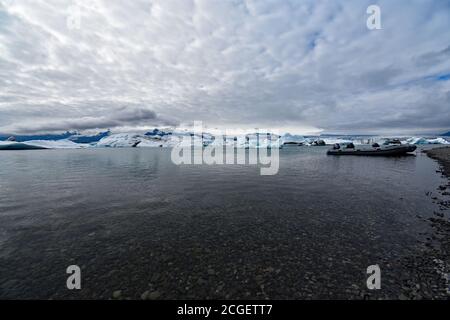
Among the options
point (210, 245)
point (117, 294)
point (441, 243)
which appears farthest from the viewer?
point (210, 245)

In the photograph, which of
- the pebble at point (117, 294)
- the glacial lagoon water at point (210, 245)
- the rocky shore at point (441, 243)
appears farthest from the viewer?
the rocky shore at point (441, 243)

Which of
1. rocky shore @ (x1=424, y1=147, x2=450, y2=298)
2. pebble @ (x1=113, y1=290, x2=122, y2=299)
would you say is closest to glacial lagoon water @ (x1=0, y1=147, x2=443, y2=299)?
pebble @ (x1=113, y1=290, x2=122, y2=299)

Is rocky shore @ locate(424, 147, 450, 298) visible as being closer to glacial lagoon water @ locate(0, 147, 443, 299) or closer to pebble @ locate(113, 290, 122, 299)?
glacial lagoon water @ locate(0, 147, 443, 299)

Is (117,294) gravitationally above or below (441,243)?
below

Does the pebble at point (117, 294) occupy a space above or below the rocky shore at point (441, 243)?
below

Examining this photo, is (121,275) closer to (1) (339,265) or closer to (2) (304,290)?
(2) (304,290)

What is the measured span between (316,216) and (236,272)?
28.6 ft

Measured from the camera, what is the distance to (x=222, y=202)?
59.0 feet

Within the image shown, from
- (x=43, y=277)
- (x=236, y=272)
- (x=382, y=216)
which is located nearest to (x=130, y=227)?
(x=43, y=277)

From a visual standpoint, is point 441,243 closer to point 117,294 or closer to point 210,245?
point 210,245

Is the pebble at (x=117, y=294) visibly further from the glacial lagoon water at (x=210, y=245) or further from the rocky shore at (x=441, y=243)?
the rocky shore at (x=441, y=243)

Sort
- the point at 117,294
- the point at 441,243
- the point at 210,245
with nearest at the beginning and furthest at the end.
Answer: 1. the point at 117,294
2. the point at 441,243
3. the point at 210,245

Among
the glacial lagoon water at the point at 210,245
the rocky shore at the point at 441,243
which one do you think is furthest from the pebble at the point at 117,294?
the rocky shore at the point at 441,243

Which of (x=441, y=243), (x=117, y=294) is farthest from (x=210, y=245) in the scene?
(x=441, y=243)
